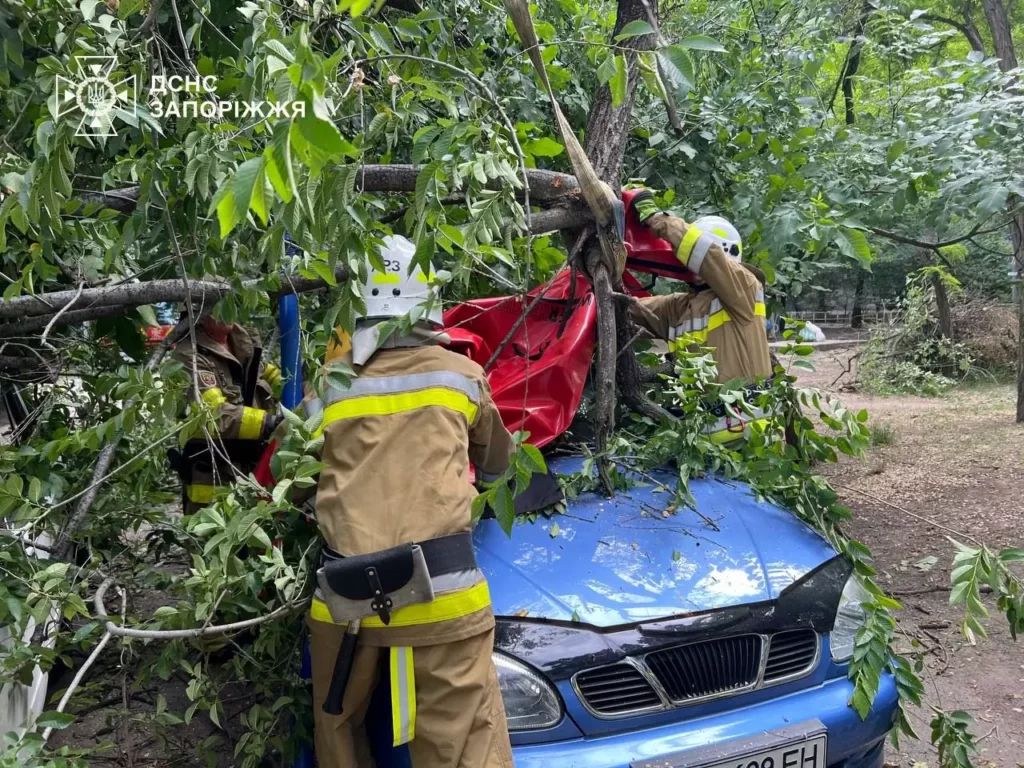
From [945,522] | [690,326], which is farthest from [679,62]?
[945,522]

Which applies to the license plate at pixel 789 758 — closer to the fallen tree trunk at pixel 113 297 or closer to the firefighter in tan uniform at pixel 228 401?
the fallen tree trunk at pixel 113 297

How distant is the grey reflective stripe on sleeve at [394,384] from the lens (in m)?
2.40

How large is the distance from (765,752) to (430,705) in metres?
0.90

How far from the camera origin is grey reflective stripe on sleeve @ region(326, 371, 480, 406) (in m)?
2.40

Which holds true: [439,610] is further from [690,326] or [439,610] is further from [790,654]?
[690,326]

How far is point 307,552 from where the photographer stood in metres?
2.48

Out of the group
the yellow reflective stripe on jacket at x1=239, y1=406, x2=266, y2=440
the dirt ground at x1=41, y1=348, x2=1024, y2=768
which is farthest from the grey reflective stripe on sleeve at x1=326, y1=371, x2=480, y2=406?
the yellow reflective stripe on jacket at x1=239, y1=406, x2=266, y2=440

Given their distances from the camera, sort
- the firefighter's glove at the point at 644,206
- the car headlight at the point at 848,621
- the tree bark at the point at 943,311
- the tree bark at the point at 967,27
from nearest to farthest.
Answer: the car headlight at the point at 848,621, the firefighter's glove at the point at 644,206, the tree bark at the point at 967,27, the tree bark at the point at 943,311

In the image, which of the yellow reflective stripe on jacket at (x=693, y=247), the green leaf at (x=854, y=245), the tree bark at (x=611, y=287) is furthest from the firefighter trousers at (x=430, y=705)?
the green leaf at (x=854, y=245)

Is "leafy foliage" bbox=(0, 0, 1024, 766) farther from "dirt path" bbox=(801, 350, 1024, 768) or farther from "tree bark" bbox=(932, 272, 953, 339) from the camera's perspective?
"tree bark" bbox=(932, 272, 953, 339)

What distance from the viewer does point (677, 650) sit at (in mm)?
2186

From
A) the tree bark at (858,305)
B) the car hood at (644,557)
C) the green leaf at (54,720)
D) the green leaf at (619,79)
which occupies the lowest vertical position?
the tree bark at (858,305)

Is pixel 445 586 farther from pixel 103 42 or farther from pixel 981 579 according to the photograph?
pixel 103 42

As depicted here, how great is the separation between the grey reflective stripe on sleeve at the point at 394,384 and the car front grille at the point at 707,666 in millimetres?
991
